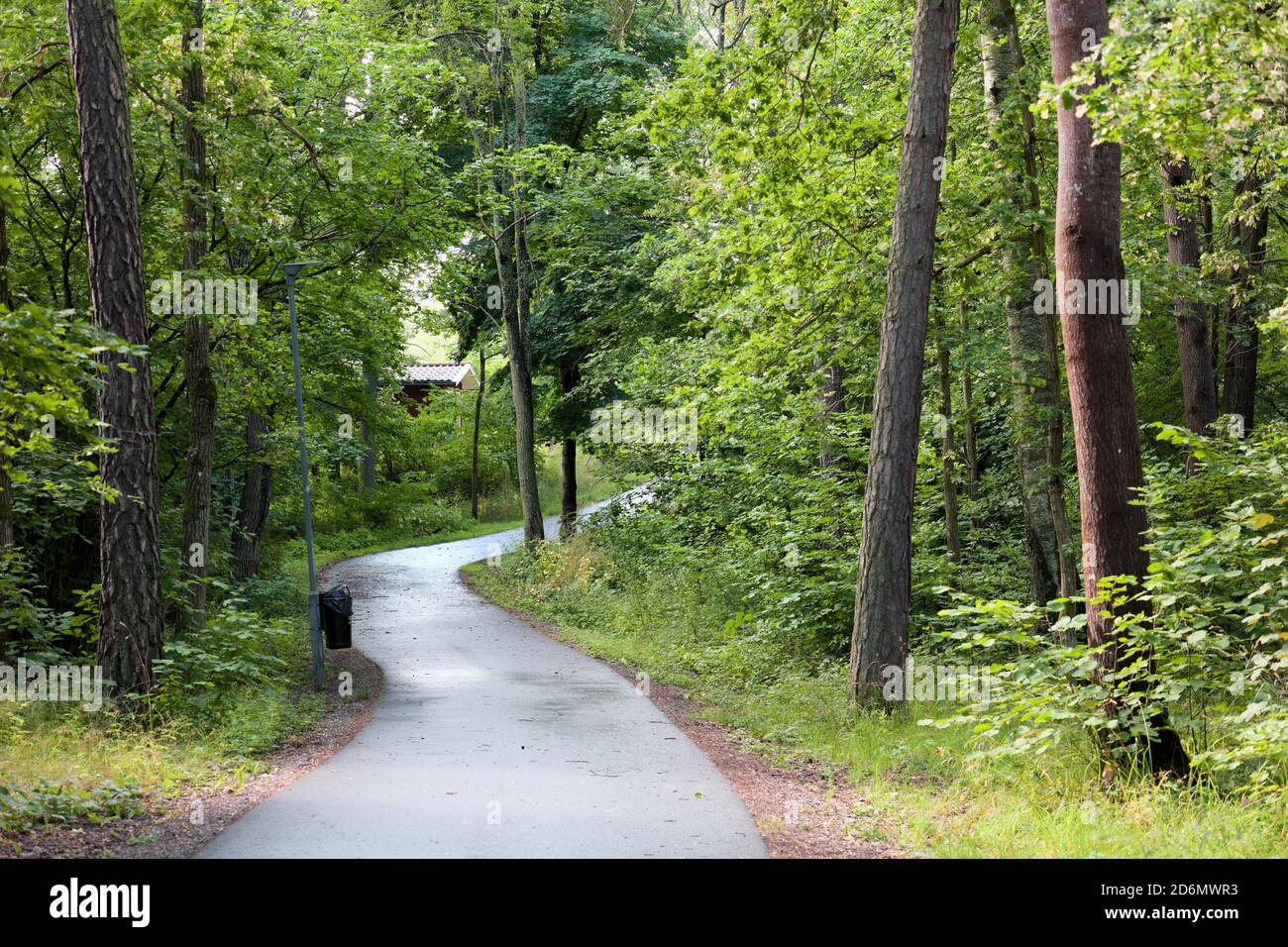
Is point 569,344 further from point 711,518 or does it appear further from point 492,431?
point 492,431

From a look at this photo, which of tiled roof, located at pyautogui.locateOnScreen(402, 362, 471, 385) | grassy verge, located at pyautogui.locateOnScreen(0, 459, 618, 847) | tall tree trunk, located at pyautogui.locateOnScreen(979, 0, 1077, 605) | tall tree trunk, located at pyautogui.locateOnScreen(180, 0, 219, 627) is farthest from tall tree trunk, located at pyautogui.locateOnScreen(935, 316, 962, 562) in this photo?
tiled roof, located at pyautogui.locateOnScreen(402, 362, 471, 385)

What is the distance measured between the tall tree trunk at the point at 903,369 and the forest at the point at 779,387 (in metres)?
0.05

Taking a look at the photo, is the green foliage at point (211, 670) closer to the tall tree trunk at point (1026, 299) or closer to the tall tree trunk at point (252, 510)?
the tall tree trunk at point (252, 510)

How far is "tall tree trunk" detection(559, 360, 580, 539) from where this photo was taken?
2978cm

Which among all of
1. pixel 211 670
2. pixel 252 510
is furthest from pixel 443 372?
pixel 211 670

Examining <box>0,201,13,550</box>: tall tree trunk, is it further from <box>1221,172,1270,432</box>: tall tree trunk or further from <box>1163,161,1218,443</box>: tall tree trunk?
<box>1221,172,1270,432</box>: tall tree trunk

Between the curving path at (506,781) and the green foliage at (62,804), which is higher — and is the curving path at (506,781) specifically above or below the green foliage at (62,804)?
below

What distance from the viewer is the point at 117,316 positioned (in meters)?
12.0

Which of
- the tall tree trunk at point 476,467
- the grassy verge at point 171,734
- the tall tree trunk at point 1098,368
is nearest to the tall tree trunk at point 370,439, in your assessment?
the tall tree trunk at point 476,467

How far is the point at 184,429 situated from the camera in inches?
747

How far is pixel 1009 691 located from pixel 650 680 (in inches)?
295

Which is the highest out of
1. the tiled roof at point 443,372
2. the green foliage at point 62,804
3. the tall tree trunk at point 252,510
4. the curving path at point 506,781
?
the tiled roof at point 443,372

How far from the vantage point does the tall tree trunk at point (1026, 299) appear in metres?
12.5

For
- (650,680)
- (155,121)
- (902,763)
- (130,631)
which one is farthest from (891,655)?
(155,121)
